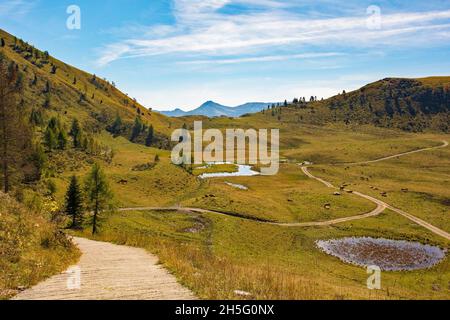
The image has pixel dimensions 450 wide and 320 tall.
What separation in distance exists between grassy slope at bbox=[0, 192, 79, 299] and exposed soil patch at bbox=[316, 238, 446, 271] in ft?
148

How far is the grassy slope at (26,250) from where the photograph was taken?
42.9ft

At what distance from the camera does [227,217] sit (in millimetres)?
71188

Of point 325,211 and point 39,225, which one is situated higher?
point 39,225

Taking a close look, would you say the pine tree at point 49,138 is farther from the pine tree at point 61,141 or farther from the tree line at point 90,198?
the tree line at point 90,198

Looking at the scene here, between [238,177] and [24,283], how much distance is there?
375 ft

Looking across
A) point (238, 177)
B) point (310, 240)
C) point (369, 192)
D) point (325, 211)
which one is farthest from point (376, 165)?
point (310, 240)

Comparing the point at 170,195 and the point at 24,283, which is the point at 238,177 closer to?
the point at 170,195

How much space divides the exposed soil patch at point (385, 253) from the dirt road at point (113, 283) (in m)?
44.3

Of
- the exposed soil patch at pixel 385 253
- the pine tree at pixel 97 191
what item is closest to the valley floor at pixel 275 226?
the exposed soil patch at pixel 385 253

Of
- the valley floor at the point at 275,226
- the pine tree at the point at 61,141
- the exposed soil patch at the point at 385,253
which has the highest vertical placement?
the pine tree at the point at 61,141

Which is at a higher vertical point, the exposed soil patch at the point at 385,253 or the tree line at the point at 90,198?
the tree line at the point at 90,198

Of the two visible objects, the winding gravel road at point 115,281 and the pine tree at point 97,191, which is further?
the pine tree at point 97,191

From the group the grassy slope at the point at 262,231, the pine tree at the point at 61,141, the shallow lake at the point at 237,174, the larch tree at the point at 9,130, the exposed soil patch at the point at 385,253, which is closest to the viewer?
the grassy slope at the point at 262,231
